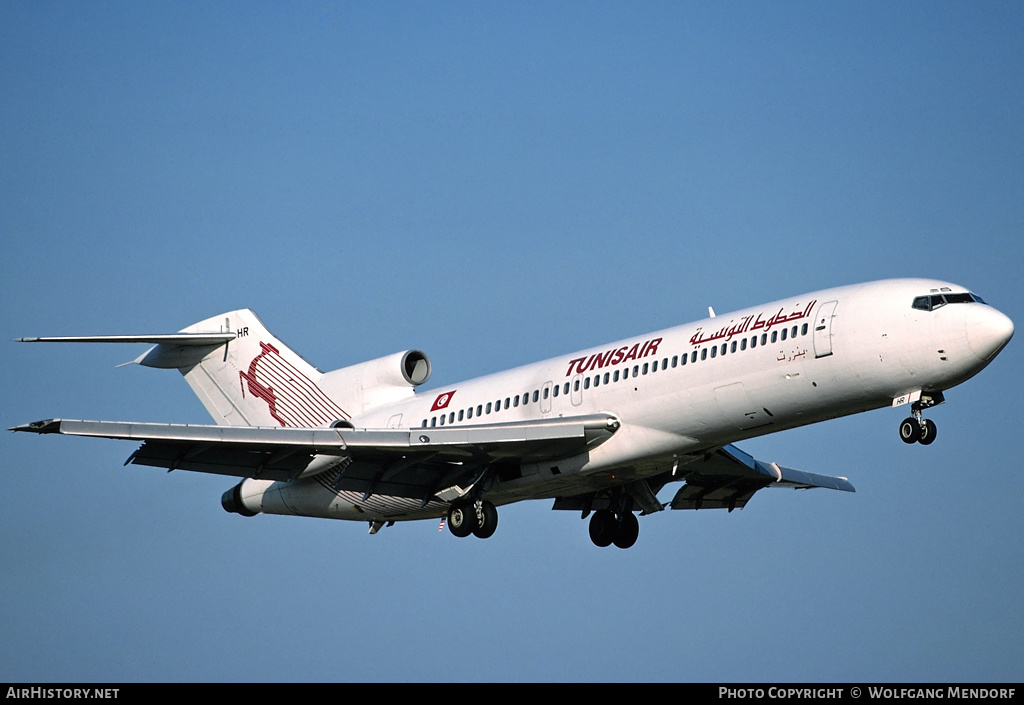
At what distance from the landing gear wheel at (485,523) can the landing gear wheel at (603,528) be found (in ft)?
11.4

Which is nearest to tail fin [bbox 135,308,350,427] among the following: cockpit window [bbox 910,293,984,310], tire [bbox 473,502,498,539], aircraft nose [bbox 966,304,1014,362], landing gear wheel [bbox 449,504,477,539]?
landing gear wheel [bbox 449,504,477,539]

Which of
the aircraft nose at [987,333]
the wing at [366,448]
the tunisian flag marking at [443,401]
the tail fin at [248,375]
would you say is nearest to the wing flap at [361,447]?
the wing at [366,448]

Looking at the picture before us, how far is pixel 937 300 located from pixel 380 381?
1297cm

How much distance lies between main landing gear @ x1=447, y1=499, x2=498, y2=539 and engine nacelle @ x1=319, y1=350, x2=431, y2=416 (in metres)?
4.01

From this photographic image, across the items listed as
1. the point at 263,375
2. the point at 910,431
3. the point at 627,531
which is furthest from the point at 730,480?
the point at 263,375

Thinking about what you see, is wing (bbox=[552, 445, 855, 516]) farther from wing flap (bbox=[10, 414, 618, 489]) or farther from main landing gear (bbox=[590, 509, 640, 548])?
wing flap (bbox=[10, 414, 618, 489])

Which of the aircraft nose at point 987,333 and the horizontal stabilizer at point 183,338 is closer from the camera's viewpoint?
the aircraft nose at point 987,333

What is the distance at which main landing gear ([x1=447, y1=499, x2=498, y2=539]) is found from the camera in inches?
1150

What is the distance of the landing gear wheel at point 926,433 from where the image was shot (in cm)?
2464

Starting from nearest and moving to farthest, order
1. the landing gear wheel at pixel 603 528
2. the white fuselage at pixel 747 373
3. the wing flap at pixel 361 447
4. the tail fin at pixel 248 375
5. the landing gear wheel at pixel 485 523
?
the white fuselage at pixel 747 373 → the wing flap at pixel 361 447 → the landing gear wheel at pixel 485 523 → the landing gear wheel at pixel 603 528 → the tail fin at pixel 248 375

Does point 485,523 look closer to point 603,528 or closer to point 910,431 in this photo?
point 603,528

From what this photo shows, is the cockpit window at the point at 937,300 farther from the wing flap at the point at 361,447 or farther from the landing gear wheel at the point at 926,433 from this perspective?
Result: the wing flap at the point at 361,447

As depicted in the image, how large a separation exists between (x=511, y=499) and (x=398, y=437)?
312 centimetres
